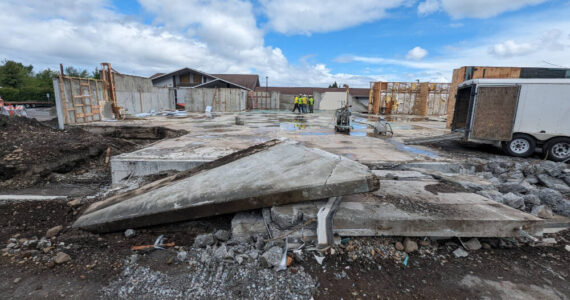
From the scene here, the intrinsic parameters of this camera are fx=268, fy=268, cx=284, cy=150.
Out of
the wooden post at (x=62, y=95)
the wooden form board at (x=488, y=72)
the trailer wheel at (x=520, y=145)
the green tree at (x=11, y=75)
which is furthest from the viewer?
the green tree at (x=11, y=75)

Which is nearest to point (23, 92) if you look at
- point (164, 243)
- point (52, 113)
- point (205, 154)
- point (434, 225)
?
point (52, 113)

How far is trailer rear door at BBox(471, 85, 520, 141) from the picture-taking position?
6777 millimetres

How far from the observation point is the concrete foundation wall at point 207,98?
23.9m

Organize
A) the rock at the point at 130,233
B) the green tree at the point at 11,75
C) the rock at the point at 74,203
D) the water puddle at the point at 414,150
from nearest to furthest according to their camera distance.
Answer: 1. the rock at the point at 130,233
2. the rock at the point at 74,203
3. the water puddle at the point at 414,150
4. the green tree at the point at 11,75

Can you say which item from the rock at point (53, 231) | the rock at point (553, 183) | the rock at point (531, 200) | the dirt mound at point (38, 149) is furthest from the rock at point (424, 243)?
the dirt mound at point (38, 149)

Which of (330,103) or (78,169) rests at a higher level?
(330,103)

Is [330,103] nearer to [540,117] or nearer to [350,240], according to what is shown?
[540,117]

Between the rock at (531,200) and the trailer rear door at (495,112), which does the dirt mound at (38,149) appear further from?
the trailer rear door at (495,112)

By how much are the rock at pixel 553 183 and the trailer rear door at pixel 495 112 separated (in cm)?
201

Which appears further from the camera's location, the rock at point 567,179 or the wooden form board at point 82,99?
the wooden form board at point 82,99

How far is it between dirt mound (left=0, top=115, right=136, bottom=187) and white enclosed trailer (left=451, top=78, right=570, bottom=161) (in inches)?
410

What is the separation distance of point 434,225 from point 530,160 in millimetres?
5816

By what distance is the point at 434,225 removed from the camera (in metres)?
2.91

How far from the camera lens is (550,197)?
4.16 metres
